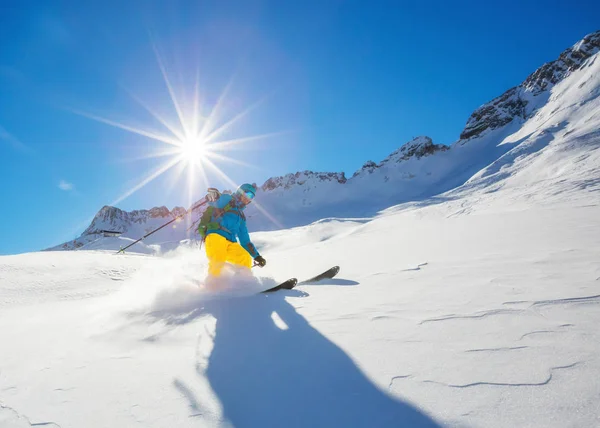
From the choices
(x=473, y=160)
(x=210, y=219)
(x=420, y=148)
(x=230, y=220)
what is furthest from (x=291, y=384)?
(x=420, y=148)

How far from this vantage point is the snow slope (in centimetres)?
114

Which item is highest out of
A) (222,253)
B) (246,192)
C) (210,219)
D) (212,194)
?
(212,194)

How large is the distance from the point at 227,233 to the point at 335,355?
160 inches

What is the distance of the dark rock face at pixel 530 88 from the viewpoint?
6103cm

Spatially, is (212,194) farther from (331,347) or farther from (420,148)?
(420,148)

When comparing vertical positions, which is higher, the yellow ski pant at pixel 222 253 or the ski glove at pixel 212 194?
the ski glove at pixel 212 194

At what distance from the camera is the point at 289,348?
6.13ft

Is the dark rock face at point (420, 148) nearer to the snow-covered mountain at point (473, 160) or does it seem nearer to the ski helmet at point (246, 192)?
the snow-covered mountain at point (473, 160)

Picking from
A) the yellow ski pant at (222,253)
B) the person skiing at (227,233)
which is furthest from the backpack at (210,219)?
the yellow ski pant at (222,253)

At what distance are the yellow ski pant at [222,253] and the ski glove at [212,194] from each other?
118 cm

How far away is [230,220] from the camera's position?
553cm

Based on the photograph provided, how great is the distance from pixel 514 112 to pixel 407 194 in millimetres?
34301

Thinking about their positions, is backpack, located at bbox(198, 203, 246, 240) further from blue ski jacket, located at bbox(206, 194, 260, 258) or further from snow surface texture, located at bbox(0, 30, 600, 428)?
snow surface texture, located at bbox(0, 30, 600, 428)

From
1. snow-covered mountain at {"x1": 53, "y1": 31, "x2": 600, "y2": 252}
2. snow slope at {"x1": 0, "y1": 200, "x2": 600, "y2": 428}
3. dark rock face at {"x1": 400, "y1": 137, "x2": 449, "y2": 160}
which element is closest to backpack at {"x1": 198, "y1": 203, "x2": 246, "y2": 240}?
snow slope at {"x1": 0, "y1": 200, "x2": 600, "y2": 428}
